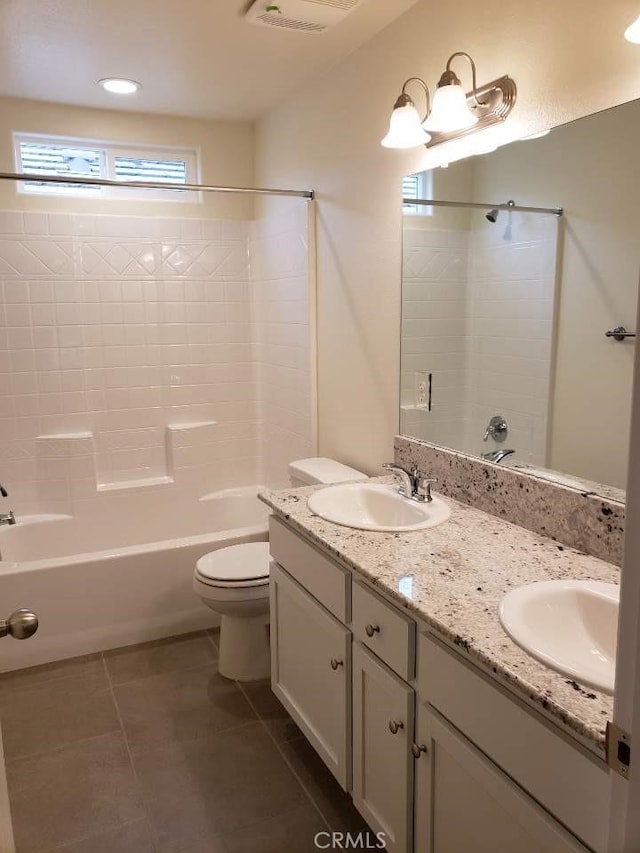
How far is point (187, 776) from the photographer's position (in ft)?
6.91

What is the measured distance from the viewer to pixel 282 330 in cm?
347

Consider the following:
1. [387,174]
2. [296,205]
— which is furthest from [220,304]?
[387,174]

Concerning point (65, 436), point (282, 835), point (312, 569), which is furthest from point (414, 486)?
point (65, 436)

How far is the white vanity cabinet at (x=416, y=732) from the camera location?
1057 millimetres

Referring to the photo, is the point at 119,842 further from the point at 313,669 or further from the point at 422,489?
the point at 422,489

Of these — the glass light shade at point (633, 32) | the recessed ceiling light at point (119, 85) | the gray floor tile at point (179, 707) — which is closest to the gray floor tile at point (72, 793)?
the gray floor tile at point (179, 707)

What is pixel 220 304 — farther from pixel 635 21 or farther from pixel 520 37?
pixel 635 21

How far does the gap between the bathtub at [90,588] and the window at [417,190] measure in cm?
163

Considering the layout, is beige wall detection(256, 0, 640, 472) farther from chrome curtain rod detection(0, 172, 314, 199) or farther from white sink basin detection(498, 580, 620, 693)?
white sink basin detection(498, 580, 620, 693)

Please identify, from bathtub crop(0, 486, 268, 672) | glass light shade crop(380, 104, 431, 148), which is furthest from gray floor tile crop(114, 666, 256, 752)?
glass light shade crop(380, 104, 431, 148)

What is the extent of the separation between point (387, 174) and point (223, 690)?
82.5 inches

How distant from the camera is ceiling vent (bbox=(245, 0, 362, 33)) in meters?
2.11

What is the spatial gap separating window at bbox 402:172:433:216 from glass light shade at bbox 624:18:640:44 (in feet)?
2.66

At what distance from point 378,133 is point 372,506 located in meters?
1.41
